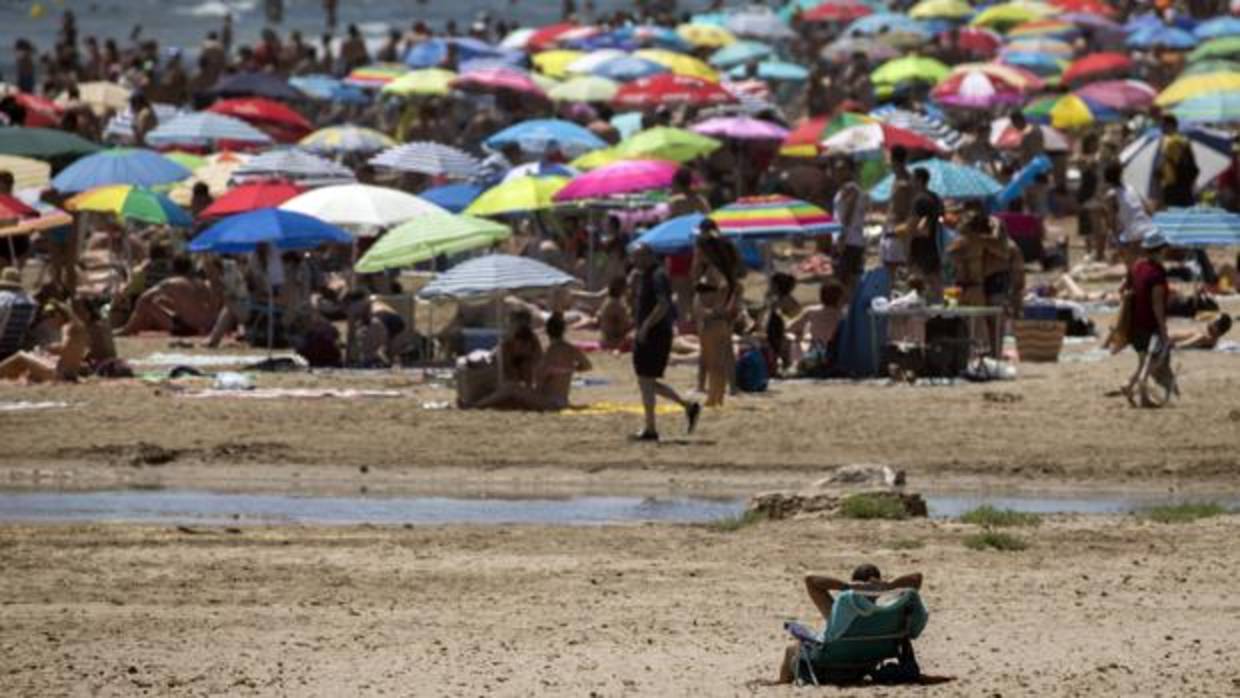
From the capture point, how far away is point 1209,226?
2219 centimetres

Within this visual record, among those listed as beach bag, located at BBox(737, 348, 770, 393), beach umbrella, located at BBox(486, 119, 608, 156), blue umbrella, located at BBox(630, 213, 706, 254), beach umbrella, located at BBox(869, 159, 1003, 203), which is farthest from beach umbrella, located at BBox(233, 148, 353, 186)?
beach bag, located at BBox(737, 348, 770, 393)

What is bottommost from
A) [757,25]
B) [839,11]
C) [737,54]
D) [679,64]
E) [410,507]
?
[410,507]

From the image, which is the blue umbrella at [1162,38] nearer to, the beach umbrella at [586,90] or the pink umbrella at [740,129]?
the beach umbrella at [586,90]

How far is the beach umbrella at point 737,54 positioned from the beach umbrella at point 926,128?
1196 centimetres

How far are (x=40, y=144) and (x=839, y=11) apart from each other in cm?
2081

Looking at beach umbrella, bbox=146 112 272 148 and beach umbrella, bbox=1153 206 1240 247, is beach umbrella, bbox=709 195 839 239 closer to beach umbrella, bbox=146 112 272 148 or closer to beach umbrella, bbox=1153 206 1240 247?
beach umbrella, bbox=1153 206 1240 247

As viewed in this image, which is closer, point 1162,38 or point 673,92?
Answer: point 673,92

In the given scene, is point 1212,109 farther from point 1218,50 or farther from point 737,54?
point 737,54

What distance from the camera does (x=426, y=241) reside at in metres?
21.1

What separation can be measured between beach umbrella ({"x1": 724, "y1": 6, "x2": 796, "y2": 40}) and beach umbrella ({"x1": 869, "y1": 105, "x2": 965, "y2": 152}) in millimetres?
15170

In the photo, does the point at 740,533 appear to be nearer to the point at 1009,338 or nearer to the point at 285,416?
the point at 285,416

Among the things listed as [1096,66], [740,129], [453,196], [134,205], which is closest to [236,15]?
[1096,66]

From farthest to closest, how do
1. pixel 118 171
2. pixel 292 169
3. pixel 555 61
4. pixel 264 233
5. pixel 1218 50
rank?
pixel 555 61 < pixel 1218 50 < pixel 292 169 < pixel 118 171 < pixel 264 233

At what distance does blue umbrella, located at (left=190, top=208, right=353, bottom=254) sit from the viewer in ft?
70.1
